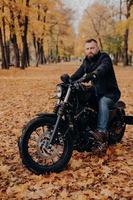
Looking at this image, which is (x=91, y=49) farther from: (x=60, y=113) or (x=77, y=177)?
(x=77, y=177)

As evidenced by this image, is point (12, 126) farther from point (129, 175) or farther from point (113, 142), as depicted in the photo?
point (129, 175)

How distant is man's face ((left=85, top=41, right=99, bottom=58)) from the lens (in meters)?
6.87

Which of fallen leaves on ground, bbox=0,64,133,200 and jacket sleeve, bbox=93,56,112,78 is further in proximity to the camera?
jacket sleeve, bbox=93,56,112,78

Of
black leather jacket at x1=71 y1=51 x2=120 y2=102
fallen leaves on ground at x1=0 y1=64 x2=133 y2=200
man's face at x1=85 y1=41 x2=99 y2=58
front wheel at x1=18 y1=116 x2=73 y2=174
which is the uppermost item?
man's face at x1=85 y1=41 x2=99 y2=58

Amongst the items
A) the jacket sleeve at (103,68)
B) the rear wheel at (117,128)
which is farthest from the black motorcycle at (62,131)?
the rear wheel at (117,128)

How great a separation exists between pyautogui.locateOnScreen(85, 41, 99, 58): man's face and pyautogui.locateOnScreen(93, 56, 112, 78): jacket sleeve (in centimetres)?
19

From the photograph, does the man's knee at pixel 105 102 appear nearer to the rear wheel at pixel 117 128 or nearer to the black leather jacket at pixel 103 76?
the black leather jacket at pixel 103 76

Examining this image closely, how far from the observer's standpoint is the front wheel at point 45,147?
5.94 m

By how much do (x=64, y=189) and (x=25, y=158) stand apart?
79 centimetres

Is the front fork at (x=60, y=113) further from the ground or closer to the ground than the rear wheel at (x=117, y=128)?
further from the ground

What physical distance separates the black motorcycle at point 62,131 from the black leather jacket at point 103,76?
0.16 meters

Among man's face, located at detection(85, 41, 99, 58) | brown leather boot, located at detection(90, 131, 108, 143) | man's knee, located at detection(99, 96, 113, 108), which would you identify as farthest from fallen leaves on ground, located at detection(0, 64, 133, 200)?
man's face, located at detection(85, 41, 99, 58)

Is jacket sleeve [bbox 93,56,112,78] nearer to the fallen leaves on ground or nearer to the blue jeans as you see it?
the blue jeans

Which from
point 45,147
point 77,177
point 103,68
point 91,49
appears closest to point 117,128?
point 103,68
